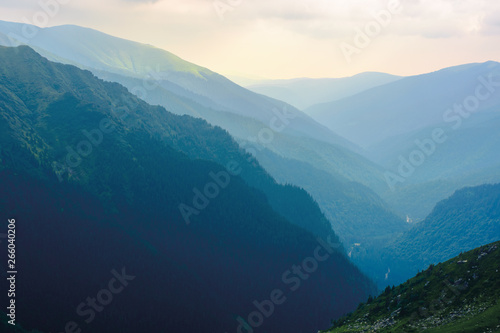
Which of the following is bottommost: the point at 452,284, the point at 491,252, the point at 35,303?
the point at 35,303

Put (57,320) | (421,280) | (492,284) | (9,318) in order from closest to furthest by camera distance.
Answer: (492,284), (421,280), (9,318), (57,320)

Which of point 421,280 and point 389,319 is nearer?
point 389,319

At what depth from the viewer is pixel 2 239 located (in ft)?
643

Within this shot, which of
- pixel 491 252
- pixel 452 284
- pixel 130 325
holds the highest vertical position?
pixel 491 252

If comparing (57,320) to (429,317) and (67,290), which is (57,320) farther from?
(429,317)

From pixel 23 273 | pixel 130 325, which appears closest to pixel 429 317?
pixel 130 325

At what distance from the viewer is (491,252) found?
354ft

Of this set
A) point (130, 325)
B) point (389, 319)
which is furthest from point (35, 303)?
point (389, 319)

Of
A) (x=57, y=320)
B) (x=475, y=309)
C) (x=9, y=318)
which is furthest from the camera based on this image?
(x=57, y=320)

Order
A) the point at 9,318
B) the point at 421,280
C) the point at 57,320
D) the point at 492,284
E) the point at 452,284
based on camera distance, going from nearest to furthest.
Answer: the point at 492,284 < the point at 452,284 < the point at 421,280 < the point at 9,318 < the point at 57,320

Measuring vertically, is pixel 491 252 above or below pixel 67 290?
above

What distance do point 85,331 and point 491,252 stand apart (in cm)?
16575

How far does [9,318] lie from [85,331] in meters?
36.9

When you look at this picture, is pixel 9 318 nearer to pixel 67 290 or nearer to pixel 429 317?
pixel 67 290
